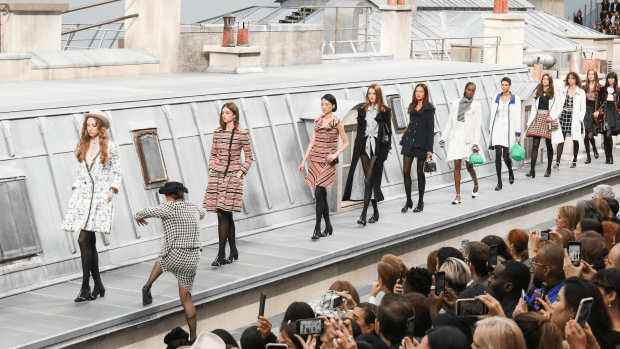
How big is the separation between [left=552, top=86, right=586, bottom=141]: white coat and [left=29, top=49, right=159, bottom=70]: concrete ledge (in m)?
7.69

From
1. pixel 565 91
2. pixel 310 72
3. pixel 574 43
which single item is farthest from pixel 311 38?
pixel 574 43

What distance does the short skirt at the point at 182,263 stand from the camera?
378 inches

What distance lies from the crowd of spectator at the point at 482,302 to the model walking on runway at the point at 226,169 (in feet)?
10.5

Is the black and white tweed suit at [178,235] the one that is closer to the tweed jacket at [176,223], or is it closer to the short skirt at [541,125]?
the tweed jacket at [176,223]

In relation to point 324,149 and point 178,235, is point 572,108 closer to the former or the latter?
point 324,149

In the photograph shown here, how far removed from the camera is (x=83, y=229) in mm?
9781

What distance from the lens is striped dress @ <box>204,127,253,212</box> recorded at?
1142cm

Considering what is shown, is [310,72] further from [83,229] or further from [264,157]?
[83,229]

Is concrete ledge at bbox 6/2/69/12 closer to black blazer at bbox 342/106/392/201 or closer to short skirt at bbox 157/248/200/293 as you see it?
black blazer at bbox 342/106/392/201

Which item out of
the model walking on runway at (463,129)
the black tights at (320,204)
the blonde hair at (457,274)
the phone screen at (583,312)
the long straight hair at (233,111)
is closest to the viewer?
the phone screen at (583,312)

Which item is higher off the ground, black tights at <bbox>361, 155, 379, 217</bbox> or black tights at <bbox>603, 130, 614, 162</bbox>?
black tights at <bbox>361, 155, 379, 217</bbox>

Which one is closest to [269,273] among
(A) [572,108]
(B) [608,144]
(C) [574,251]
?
(C) [574,251]

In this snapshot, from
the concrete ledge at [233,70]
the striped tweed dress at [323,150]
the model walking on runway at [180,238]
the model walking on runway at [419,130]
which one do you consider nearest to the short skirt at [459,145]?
the model walking on runway at [419,130]

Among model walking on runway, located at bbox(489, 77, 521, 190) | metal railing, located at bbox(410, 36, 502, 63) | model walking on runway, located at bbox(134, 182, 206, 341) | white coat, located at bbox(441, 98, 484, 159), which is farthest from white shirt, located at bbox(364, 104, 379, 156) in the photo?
metal railing, located at bbox(410, 36, 502, 63)
